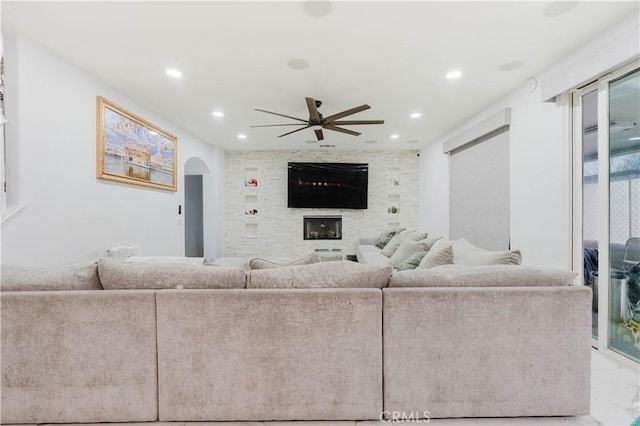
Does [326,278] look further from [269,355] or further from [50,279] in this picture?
[50,279]

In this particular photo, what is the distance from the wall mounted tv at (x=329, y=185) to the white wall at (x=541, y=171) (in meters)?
3.17

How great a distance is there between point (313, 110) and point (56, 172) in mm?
2513

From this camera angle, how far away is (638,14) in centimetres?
204

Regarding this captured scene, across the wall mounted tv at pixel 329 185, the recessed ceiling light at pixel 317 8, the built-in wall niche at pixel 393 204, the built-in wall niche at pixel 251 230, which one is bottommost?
the built-in wall niche at pixel 251 230

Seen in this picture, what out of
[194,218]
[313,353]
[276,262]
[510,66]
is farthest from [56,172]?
[510,66]

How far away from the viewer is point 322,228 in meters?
6.71

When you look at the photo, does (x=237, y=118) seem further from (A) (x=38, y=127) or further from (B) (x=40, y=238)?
(B) (x=40, y=238)

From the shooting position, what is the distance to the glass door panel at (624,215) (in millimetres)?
2246

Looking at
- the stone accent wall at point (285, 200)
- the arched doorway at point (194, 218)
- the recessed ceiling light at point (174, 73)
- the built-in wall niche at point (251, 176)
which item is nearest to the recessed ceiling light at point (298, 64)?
the recessed ceiling light at point (174, 73)

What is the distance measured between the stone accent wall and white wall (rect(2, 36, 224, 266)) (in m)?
2.94

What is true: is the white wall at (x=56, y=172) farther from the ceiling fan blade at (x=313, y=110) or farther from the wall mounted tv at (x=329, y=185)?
the wall mounted tv at (x=329, y=185)

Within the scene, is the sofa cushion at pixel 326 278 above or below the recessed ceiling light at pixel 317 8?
below

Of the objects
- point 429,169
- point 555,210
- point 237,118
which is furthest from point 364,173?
point 555,210

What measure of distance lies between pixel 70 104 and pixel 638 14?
4.72 metres
